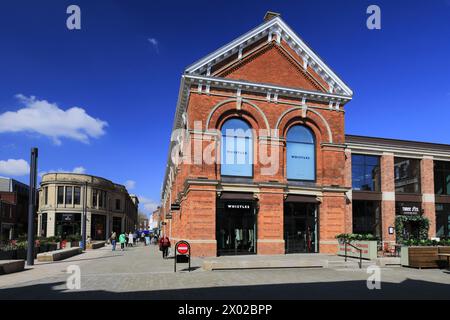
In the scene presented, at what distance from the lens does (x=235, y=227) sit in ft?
77.4

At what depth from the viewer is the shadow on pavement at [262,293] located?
1022 centimetres

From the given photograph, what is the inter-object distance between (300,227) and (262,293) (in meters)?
14.6

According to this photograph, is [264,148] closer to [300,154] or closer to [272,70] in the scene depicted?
[300,154]

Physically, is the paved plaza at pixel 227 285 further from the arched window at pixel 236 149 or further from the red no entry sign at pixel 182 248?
the arched window at pixel 236 149

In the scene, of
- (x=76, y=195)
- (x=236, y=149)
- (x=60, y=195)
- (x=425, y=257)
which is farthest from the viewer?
(x=76, y=195)

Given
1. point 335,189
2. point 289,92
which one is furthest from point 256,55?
point 335,189

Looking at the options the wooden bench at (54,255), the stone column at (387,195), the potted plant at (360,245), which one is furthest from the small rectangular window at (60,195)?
the potted plant at (360,245)

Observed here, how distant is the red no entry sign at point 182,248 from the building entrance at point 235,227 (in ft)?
24.1

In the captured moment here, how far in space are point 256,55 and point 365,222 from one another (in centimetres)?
1501

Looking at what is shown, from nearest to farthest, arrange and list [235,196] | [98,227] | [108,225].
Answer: [235,196]
[98,227]
[108,225]

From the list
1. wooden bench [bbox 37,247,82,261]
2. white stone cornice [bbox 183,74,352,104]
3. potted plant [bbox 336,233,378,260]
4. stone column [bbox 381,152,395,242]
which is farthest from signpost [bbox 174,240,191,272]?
stone column [bbox 381,152,395,242]

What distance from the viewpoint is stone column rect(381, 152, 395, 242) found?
3115 centimetres

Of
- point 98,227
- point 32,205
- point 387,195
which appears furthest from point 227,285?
point 98,227
